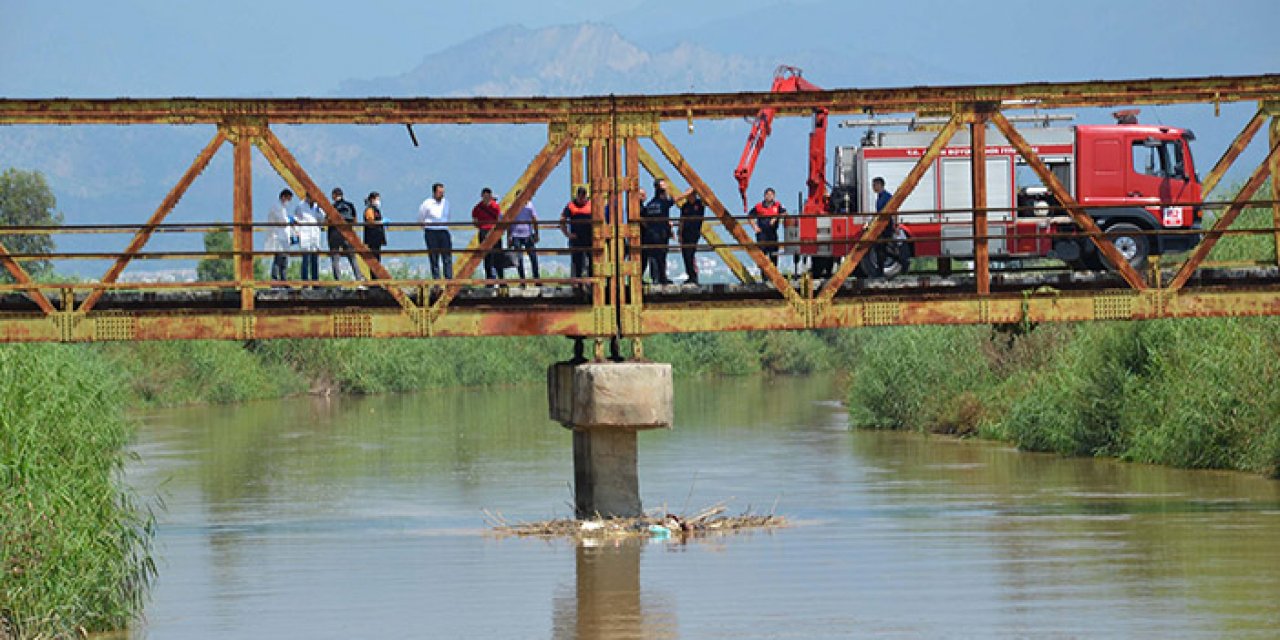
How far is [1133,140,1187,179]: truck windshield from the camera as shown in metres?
37.0

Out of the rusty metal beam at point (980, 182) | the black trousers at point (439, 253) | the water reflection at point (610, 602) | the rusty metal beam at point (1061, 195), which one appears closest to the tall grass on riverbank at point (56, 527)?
the water reflection at point (610, 602)

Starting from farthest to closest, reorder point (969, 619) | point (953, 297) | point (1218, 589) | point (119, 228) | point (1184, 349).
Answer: point (1184, 349), point (953, 297), point (119, 228), point (1218, 589), point (969, 619)

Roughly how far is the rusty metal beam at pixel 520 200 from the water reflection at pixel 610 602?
352 centimetres

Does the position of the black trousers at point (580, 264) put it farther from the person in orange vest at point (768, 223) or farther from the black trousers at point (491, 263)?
Answer: the person in orange vest at point (768, 223)

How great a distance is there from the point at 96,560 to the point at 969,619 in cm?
842

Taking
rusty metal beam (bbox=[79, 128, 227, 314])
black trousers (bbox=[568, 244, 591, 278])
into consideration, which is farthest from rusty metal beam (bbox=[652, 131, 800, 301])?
rusty metal beam (bbox=[79, 128, 227, 314])

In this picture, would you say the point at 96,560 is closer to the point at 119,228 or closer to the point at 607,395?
the point at 119,228

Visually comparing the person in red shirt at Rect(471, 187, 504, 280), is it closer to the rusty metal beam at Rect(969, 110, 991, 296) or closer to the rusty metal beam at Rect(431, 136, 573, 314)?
the rusty metal beam at Rect(431, 136, 573, 314)

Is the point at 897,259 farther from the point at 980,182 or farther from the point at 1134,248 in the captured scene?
the point at 980,182

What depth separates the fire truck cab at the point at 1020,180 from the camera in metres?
36.2

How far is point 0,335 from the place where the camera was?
1107 inches

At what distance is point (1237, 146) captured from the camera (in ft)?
98.0

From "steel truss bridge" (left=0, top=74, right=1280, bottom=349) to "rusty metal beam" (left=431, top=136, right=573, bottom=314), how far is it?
3 cm

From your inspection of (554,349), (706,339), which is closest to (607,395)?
(554,349)
